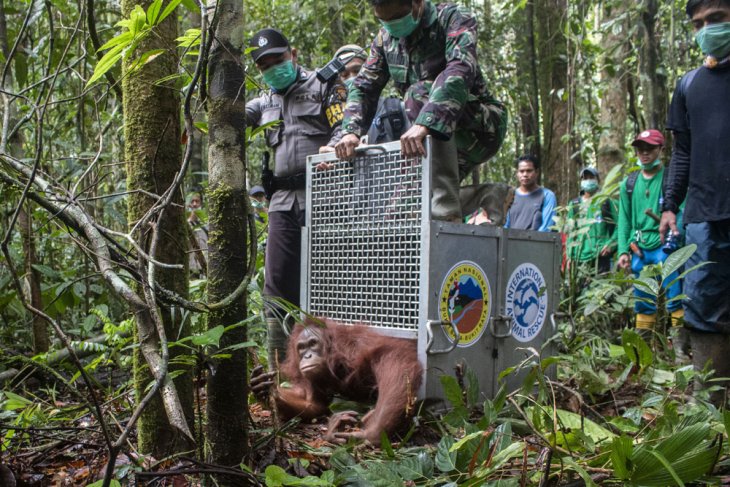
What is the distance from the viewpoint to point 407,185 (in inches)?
100.0

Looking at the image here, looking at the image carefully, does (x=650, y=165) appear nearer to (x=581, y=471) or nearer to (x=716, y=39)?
(x=716, y=39)

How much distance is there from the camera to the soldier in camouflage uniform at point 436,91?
2.59m

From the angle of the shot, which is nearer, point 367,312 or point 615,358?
point 367,312

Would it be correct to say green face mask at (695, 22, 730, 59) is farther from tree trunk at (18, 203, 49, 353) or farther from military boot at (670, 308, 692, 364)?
tree trunk at (18, 203, 49, 353)

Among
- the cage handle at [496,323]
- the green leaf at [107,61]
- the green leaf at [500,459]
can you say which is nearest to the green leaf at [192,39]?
the green leaf at [107,61]

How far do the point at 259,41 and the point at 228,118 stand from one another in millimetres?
2048

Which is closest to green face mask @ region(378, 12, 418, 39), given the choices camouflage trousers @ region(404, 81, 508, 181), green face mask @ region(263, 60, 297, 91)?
camouflage trousers @ region(404, 81, 508, 181)

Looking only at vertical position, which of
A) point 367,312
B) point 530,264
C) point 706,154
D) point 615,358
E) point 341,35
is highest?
point 341,35

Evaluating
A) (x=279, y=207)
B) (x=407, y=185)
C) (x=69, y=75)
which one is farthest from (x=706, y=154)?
(x=69, y=75)

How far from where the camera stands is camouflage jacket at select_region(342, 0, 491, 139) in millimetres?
2582

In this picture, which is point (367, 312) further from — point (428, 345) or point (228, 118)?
point (228, 118)

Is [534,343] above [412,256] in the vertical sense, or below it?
below

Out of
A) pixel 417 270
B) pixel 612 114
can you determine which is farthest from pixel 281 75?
pixel 612 114

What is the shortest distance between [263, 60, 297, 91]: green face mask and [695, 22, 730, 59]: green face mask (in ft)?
6.43
